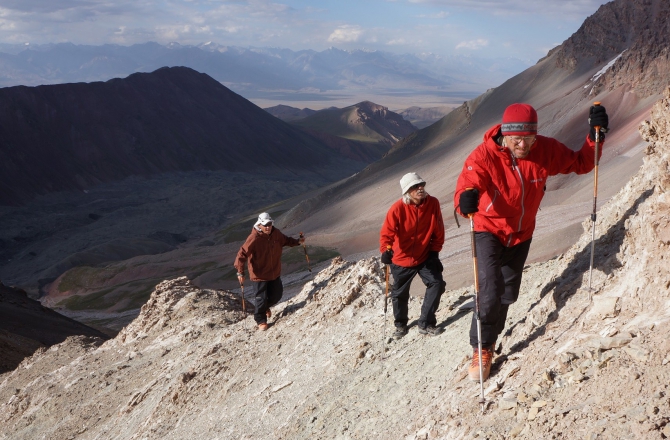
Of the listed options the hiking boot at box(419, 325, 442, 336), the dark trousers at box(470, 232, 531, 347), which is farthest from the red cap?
the hiking boot at box(419, 325, 442, 336)

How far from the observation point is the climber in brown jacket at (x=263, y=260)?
35.3 feet

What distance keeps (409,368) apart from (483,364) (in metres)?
1.54

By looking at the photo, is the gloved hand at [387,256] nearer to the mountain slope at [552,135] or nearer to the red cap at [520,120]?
the red cap at [520,120]

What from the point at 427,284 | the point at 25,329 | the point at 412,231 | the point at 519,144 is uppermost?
the point at 519,144

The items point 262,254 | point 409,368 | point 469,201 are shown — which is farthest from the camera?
point 262,254

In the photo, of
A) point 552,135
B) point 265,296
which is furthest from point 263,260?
point 552,135

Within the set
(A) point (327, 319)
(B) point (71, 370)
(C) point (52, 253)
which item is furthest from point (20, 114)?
(A) point (327, 319)

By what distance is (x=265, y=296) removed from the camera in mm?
11156

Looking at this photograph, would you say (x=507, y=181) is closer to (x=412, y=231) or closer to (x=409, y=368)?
A: (x=412, y=231)

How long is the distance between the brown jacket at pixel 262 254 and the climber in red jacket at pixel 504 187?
224 inches

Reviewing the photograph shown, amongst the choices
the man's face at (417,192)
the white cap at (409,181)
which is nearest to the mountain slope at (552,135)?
the man's face at (417,192)

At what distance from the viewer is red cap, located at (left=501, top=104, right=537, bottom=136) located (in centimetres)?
521

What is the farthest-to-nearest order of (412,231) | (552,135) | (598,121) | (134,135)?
(134,135) → (552,135) → (412,231) → (598,121)

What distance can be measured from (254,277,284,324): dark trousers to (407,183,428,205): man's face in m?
4.68
